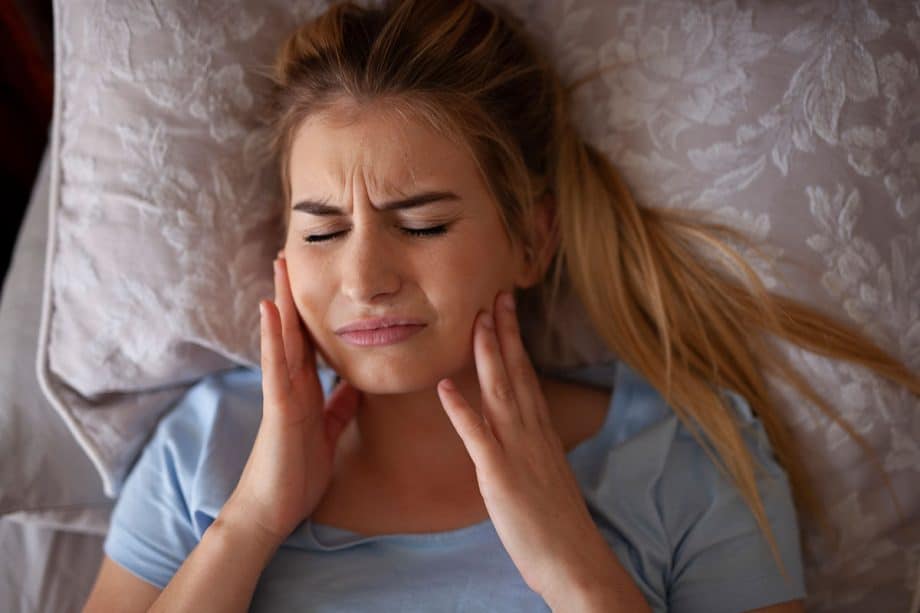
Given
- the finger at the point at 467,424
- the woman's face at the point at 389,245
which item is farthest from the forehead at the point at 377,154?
the finger at the point at 467,424

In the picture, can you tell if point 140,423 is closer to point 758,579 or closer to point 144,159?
point 144,159

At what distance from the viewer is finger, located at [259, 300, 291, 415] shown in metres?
1.22

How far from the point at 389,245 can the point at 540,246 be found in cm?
33

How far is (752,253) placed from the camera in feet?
4.28

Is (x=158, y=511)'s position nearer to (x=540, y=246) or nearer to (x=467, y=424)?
(x=467, y=424)

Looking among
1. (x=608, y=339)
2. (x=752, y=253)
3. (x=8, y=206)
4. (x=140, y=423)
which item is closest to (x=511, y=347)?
(x=608, y=339)

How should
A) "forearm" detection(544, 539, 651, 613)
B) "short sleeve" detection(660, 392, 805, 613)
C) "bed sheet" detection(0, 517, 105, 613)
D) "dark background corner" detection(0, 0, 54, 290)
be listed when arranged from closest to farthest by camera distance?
"forearm" detection(544, 539, 651, 613)
"short sleeve" detection(660, 392, 805, 613)
"bed sheet" detection(0, 517, 105, 613)
"dark background corner" detection(0, 0, 54, 290)

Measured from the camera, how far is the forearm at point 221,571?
115cm

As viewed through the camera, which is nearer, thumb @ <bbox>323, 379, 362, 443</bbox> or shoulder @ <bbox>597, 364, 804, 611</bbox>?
shoulder @ <bbox>597, 364, 804, 611</bbox>

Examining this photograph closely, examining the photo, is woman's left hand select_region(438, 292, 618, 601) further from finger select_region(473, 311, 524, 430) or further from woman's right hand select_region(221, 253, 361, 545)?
woman's right hand select_region(221, 253, 361, 545)

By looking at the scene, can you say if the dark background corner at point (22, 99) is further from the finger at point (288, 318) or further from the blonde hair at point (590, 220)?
the finger at point (288, 318)

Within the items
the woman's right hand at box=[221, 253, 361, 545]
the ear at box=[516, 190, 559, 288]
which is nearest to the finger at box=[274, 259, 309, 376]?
the woman's right hand at box=[221, 253, 361, 545]

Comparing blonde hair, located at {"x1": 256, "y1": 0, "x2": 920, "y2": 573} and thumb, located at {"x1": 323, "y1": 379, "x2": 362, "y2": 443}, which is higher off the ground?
blonde hair, located at {"x1": 256, "y1": 0, "x2": 920, "y2": 573}

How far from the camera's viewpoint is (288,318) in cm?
125
